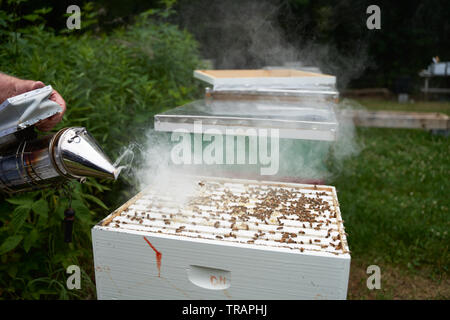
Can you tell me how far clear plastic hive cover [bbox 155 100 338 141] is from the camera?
168 cm

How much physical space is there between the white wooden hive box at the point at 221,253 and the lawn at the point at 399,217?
1.47 meters

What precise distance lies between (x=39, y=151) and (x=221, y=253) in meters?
0.74

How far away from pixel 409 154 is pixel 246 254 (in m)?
4.67

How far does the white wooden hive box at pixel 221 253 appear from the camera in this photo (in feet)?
4.11

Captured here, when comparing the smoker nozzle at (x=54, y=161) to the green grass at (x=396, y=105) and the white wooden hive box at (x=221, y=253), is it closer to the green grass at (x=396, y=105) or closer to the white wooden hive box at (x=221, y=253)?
the white wooden hive box at (x=221, y=253)

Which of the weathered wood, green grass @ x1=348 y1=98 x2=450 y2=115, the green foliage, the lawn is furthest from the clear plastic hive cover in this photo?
green grass @ x1=348 y1=98 x2=450 y2=115

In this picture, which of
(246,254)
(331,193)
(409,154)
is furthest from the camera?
(409,154)

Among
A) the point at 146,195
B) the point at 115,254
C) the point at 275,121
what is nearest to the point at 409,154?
the point at 275,121

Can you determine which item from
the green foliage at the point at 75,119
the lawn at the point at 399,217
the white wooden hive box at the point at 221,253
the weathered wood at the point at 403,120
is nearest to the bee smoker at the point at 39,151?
the white wooden hive box at the point at 221,253

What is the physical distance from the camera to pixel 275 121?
172 centimetres

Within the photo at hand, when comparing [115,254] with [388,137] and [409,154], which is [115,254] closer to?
[409,154]

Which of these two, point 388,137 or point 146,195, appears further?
point 388,137

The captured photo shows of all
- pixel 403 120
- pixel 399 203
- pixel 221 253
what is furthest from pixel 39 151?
pixel 403 120

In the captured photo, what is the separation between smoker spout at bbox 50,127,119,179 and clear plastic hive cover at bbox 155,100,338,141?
641 millimetres
